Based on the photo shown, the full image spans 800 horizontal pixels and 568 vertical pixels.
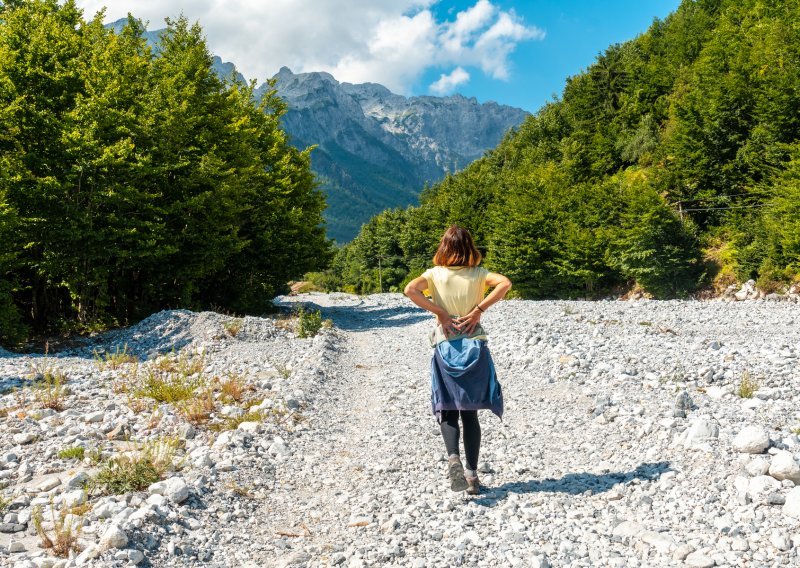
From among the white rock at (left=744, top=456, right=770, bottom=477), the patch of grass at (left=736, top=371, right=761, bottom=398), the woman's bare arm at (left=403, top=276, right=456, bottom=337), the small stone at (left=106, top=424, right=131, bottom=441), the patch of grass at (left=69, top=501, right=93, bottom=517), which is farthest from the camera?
the patch of grass at (left=736, top=371, right=761, bottom=398)

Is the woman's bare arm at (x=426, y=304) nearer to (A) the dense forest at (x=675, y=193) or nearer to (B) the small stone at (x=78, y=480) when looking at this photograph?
(B) the small stone at (x=78, y=480)

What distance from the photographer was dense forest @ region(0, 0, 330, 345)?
16.1 m

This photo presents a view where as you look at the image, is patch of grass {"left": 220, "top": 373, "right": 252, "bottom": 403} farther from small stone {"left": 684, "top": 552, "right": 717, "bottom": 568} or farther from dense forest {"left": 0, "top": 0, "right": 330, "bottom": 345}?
dense forest {"left": 0, "top": 0, "right": 330, "bottom": 345}

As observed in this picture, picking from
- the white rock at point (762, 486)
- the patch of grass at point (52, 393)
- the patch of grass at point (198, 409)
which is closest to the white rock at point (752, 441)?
the white rock at point (762, 486)

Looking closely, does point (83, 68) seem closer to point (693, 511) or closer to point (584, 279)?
point (693, 511)

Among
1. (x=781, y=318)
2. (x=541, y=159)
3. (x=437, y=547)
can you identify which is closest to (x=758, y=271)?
(x=781, y=318)

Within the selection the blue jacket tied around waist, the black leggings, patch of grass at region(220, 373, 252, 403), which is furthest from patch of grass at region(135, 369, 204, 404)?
the blue jacket tied around waist

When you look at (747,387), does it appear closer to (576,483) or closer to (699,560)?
(576,483)

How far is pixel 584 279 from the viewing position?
49.3 m

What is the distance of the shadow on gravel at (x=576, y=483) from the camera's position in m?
5.45

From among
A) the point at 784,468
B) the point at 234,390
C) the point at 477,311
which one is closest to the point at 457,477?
the point at 477,311

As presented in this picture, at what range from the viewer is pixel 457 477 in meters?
5.49

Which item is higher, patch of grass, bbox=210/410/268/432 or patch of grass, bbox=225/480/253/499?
patch of grass, bbox=210/410/268/432

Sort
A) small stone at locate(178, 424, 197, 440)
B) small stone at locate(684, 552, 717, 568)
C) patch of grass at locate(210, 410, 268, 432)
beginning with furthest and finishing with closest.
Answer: patch of grass at locate(210, 410, 268, 432) → small stone at locate(178, 424, 197, 440) → small stone at locate(684, 552, 717, 568)
